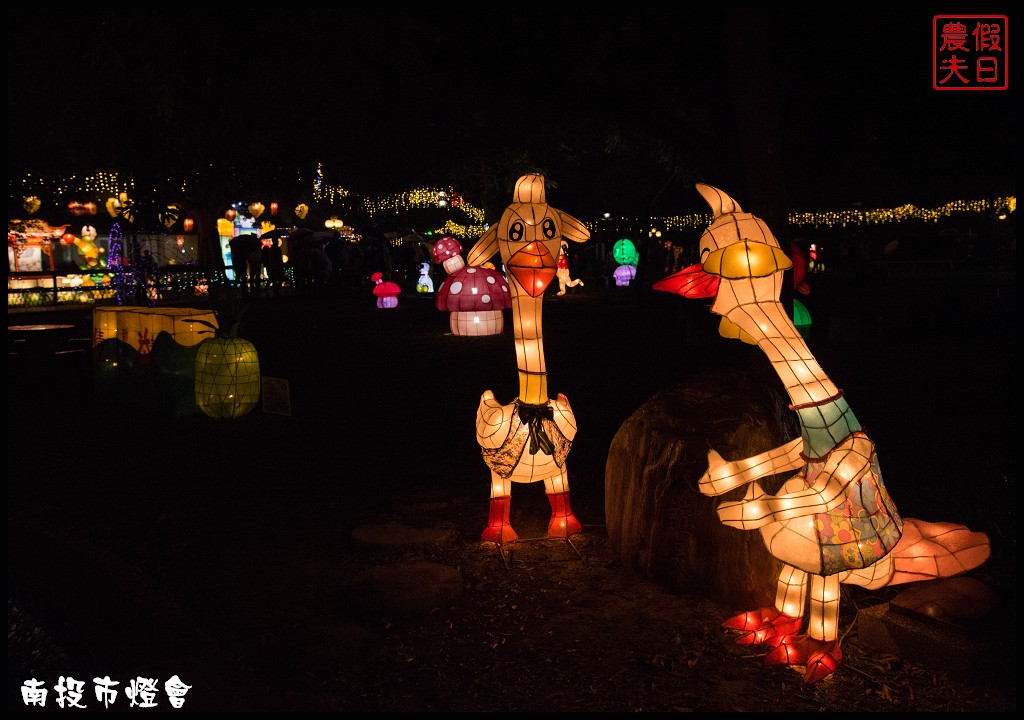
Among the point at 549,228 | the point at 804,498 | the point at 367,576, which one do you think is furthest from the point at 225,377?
the point at 804,498

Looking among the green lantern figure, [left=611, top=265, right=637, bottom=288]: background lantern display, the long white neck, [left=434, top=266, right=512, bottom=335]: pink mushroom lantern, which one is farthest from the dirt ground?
the green lantern figure

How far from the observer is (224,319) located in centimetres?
913

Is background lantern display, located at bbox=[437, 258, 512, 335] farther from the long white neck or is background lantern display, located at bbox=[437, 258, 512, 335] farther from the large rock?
the long white neck

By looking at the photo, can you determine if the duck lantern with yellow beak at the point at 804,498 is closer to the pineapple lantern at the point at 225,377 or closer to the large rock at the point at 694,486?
the large rock at the point at 694,486

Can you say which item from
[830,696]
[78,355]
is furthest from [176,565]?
[78,355]

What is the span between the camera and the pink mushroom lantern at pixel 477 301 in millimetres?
15070

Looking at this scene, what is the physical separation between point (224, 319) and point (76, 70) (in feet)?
9.21

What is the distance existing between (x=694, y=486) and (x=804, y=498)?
0.84m

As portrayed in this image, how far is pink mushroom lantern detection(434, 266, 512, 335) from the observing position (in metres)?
15.1

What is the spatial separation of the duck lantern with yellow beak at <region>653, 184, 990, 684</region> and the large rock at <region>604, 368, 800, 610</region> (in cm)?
29

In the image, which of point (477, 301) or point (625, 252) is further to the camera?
point (625, 252)

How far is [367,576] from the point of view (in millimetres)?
4414

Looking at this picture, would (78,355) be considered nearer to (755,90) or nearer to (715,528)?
(755,90)

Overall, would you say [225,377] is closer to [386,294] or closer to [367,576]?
[367,576]
